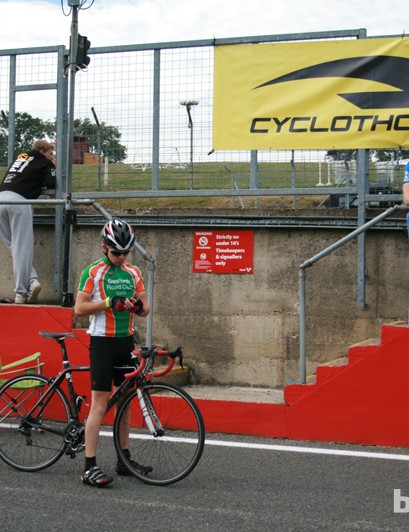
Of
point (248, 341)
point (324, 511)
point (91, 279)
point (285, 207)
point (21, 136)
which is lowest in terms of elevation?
point (324, 511)

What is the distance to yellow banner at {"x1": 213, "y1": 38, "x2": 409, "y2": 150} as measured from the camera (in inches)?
327

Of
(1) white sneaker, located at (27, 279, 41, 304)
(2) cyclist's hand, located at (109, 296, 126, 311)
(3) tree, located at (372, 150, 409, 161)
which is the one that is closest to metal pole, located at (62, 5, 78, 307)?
(1) white sneaker, located at (27, 279, 41, 304)

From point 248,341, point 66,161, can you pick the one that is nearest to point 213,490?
point 248,341

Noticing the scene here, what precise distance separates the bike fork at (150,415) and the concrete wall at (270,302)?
3064 mm

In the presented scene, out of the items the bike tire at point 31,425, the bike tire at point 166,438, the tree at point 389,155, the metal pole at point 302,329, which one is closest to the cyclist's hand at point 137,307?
the bike tire at point 166,438

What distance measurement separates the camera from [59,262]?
30.8 ft

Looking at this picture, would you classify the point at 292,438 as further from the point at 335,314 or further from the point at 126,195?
the point at 126,195

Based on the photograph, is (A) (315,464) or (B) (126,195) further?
(B) (126,195)

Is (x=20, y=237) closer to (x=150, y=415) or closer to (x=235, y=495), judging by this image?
(x=150, y=415)

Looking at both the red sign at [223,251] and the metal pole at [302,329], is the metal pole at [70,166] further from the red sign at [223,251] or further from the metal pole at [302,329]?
the metal pole at [302,329]

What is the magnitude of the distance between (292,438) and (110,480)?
2069mm

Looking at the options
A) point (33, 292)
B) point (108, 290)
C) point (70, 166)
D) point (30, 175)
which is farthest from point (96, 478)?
point (30, 175)

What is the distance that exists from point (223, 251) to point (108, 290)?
3247 millimetres

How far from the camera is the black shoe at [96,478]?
18.2ft
